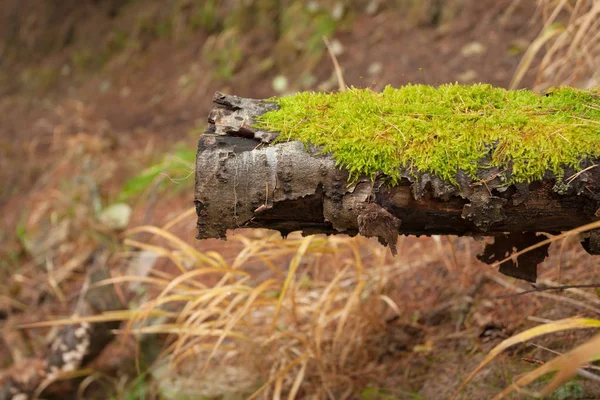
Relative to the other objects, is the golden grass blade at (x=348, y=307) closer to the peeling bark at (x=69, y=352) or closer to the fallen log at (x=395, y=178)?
the fallen log at (x=395, y=178)

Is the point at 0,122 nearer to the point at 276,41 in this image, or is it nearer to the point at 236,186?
the point at 276,41

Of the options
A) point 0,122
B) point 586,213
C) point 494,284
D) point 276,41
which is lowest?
point 494,284

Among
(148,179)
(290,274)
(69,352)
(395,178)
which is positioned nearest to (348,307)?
(290,274)

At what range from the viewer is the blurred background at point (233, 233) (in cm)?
184

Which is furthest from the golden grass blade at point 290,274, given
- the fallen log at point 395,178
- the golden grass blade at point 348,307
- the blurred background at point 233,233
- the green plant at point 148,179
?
Answer: the green plant at point 148,179

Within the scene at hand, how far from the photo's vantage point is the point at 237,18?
484 centimetres

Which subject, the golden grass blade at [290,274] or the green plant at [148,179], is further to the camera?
the green plant at [148,179]

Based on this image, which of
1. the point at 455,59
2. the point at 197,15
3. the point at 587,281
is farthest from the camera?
the point at 197,15

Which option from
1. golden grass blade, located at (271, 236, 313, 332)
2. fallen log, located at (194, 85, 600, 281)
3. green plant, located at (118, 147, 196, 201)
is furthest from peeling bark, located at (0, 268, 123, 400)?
fallen log, located at (194, 85, 600, 281)

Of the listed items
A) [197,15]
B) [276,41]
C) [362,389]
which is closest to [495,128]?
[362,389]

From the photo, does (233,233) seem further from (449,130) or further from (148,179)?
(148,179)

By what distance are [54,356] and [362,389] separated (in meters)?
1.99

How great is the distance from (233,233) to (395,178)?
1.75 ft

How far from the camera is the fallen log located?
1.06 meters
